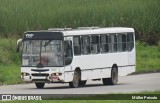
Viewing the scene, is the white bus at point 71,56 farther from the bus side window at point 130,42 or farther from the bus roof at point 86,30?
the bus side window at point 130,42

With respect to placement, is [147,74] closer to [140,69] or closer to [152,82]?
[140,69]

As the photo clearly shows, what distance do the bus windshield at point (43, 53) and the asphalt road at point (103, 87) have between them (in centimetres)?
108

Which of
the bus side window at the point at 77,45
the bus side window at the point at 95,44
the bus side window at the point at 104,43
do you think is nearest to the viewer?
the bus side window at the point at 77,45

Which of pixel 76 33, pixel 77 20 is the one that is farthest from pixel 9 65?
pixel 77 20

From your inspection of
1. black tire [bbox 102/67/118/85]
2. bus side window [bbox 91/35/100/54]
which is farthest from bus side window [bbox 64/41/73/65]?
black tire [bbox 102/67/118/85]

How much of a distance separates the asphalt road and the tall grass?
9164 millimetres

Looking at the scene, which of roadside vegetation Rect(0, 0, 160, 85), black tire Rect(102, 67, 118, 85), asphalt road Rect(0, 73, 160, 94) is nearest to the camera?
asphalt road Rect(0, 73, 160, 94)

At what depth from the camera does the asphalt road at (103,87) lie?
103 feet

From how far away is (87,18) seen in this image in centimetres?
5291

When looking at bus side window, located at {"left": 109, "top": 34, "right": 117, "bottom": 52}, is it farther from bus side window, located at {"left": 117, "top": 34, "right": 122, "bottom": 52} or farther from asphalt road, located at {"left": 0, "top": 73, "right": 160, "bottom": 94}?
asphalt road, located at {"left": 0, "top": 73, "right": 160, "bottom": 94}

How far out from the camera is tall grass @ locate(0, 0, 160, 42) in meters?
50.0

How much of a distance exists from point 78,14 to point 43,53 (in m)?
19.2

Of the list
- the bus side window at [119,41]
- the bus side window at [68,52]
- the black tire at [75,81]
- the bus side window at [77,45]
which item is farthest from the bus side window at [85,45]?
the bus side window at [119,41]

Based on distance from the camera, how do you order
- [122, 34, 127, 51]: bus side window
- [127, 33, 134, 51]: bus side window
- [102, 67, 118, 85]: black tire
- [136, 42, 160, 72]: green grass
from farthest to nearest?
[136, 42, 160, 72]: green grass → [127, 33, 134, 51]: bus side window → [122, 34, 127, 51]: bus side window → [102, 67, 118, 85]: black tire
